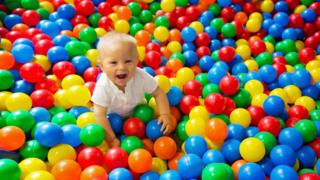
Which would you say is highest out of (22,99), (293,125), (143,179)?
(22,99)

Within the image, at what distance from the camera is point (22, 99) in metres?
1.63

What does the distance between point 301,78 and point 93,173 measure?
96 centimetres

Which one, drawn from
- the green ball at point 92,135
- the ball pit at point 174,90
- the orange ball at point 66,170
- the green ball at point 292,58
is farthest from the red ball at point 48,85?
the green ball at point 292,58

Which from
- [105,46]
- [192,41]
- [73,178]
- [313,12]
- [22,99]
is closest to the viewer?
[73,178]

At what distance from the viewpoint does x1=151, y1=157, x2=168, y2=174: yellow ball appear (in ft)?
4.93

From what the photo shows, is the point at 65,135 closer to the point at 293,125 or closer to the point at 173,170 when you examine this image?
the point at 173,170

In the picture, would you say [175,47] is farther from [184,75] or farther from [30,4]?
[30,4]

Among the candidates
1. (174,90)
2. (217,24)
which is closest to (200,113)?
(174,90)

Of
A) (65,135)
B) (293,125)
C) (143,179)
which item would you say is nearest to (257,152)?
(293,125)

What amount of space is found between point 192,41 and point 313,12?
2.30 ft

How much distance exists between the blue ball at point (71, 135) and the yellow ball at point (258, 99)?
0.70m

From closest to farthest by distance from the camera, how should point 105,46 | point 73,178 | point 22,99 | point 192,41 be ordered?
1. point 73,178
2. point 105,46
3. point 22,99
4. point 192,41

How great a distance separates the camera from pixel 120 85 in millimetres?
1595

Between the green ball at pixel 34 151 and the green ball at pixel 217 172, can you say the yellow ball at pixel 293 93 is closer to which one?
the green ball at pixel 217 172
